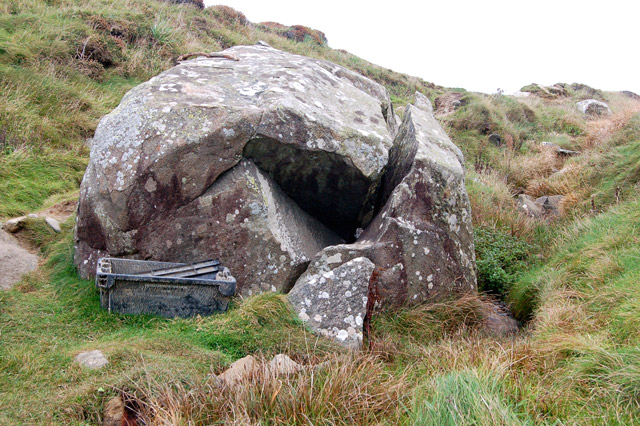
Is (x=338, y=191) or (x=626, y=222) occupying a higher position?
(x=626, y=222)

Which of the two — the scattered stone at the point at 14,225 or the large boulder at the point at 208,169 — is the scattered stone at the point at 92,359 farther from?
the scattered stone at the point at 14,225

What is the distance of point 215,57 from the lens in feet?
24.2

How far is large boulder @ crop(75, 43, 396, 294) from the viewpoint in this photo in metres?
5.38

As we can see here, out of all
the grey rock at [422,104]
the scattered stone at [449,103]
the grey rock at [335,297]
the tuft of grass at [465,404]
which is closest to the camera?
the tuft of grass at [465,404]

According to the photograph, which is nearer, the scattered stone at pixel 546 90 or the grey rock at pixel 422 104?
the grey rock at pixel 422 104

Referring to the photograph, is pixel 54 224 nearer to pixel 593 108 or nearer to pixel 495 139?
pixel 495 139

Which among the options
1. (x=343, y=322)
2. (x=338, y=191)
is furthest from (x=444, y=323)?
(x=338, y=191)

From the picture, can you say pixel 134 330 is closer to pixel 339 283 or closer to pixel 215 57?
pixel 339 283

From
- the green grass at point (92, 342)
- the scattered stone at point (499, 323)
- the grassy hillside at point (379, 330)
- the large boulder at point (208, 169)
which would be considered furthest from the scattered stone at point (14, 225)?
the scattered stone at point (499, 323)

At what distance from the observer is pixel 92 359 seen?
3871 millimetres

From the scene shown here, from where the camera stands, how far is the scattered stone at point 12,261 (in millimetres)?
5458

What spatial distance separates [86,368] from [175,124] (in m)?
2.65

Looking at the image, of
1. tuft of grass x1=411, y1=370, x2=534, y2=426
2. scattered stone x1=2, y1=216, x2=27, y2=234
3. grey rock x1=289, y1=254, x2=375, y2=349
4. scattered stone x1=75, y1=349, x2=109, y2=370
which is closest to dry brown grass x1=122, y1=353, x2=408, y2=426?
tuft of grass x1=411, y1=370, x2=534, y2=426

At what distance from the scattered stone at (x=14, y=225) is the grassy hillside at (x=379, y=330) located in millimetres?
123
